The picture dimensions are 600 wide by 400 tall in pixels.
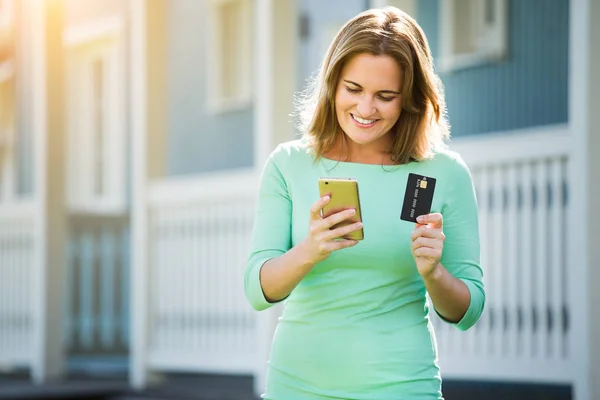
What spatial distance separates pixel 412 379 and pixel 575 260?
3013 mm

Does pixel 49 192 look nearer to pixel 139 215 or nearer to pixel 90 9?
pixel 139 215

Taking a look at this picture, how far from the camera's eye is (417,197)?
2268 mm

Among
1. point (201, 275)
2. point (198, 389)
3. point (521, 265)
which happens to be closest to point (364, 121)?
point (521, 265)

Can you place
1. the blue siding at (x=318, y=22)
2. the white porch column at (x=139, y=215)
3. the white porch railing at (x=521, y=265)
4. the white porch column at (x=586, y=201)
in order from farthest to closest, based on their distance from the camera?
the blue siding at (x=318, y=22) → the white porch column at (x=139, y=215) → the white porch railing at (x=521, y=265) → the white porch column at (x=586, y=201)

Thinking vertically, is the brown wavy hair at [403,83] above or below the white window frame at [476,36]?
below

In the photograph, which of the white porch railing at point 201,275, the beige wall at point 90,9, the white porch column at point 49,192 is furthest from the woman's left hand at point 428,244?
the beige wall at point 90,9

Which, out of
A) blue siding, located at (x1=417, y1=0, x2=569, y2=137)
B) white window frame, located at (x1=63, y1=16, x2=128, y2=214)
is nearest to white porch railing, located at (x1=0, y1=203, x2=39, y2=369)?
white window frame, located at (x1=63, y1=16, x2=128, y2=214)

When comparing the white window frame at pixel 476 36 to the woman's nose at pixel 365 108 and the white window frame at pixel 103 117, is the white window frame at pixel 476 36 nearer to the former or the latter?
the white window frame at pixel 103 117

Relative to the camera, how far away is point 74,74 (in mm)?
13203

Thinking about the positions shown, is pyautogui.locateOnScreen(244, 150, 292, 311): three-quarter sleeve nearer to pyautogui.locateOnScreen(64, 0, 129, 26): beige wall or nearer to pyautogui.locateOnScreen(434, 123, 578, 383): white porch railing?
pyautogui.locateOnScreen(434, 123, 578, 383): white porch railing

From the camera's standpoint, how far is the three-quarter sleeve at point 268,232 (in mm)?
2359

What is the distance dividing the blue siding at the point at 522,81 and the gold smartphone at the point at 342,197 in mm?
5885

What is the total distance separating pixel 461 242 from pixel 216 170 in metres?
9.09

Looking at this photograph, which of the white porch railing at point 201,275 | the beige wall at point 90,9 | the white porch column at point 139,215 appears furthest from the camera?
the beige wall at point 90,9
